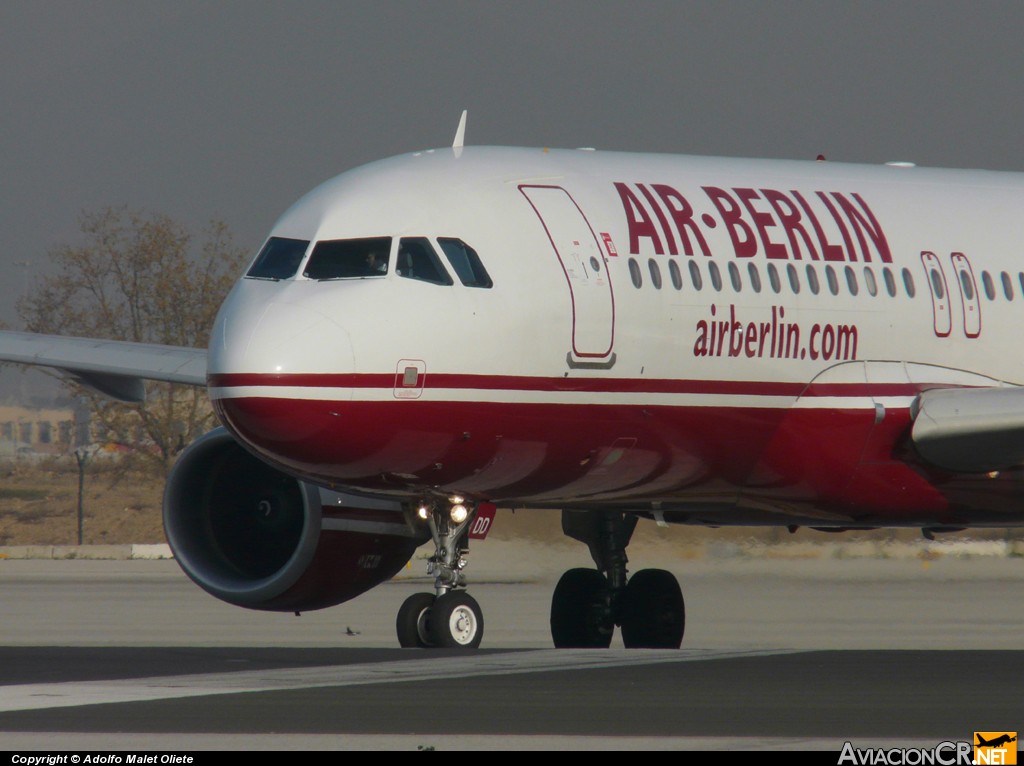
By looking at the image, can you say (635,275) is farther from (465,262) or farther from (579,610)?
(579,610)

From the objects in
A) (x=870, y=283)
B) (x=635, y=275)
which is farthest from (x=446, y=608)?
(x=870, y=283)

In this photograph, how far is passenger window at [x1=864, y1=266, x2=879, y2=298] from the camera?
59.8ft

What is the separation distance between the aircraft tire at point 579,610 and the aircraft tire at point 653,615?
246 mm

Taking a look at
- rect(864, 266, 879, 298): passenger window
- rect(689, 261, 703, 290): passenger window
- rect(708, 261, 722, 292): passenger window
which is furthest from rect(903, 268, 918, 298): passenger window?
rect(689, 261, 703, 290): passenger window

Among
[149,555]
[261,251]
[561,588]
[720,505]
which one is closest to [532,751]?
[261,251]

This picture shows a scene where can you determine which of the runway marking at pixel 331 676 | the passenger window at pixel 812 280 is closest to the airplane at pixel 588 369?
the passenger window at pixel 812 280

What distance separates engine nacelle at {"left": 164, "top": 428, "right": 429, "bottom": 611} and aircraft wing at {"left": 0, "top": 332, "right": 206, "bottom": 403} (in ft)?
3.00

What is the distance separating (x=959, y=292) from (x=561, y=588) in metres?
4.57

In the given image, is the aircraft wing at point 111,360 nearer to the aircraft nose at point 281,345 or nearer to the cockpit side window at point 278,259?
the cockpit side window at point 278,259

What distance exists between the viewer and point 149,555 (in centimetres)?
4844

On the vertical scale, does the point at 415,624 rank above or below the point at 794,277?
below

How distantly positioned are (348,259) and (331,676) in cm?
358

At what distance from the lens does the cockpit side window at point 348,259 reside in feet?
51.2

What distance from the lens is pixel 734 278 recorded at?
57.1 ft
